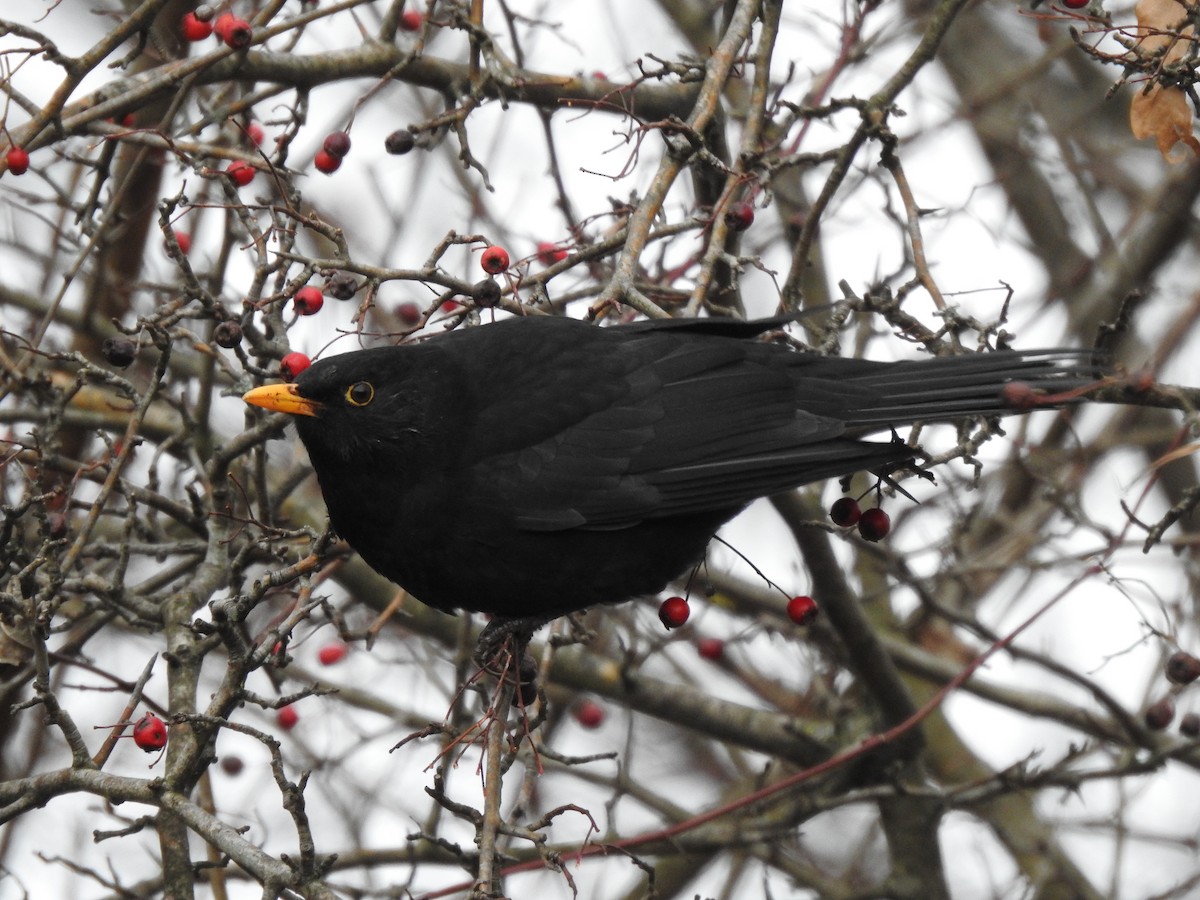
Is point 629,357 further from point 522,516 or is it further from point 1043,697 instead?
point 1043,697

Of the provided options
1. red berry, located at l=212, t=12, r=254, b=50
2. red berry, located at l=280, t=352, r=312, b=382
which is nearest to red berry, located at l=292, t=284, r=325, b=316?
red berry, located at l=280, t=352, r=312, b=382

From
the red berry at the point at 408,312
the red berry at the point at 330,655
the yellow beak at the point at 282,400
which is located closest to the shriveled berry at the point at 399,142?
the yellow beak at the point at 282,400

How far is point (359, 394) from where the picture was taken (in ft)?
12.5

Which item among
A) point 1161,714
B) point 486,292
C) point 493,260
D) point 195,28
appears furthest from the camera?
point 1161,714

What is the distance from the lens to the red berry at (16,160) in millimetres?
3648

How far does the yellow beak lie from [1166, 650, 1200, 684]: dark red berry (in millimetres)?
2475

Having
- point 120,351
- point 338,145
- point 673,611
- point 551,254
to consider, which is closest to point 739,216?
point 551,254

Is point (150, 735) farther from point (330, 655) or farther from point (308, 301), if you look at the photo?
point (330, 655)

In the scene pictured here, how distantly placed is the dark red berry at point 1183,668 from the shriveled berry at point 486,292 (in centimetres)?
215

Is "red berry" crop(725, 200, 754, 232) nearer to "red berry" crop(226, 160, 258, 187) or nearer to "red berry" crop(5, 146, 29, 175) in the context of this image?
"red berry" crop(226, 160, 258, 187)

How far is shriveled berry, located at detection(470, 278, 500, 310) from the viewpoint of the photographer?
335cm

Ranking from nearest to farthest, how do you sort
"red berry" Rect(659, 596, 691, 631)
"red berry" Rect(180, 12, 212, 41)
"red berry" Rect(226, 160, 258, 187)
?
"red berry" Rect(226, 160, 258, 187), "red berry" Rect(659, 596, 691, 631), "red berry" Rect(180, 12, 212, 41)

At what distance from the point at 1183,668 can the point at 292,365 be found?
2.60 metres

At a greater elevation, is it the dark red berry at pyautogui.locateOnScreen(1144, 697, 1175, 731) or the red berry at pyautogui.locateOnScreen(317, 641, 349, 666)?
the red berry at pyautogui.locateOnScreen(317, 641, 349, 666)
